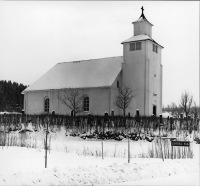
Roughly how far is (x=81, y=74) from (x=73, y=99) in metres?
4.62

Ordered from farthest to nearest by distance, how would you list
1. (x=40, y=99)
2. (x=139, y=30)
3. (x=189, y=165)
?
(x=40, y=99) → (x=139, y=30) → (x=189, y=165)

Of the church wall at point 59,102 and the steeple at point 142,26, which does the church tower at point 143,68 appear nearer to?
the steeple at point 142,26

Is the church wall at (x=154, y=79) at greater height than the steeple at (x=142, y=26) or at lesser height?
lesser

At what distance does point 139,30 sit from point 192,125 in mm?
14962

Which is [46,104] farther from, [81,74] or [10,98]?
[10,98]

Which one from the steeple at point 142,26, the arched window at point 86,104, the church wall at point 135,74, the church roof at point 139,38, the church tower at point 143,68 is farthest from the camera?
the arched window at point 86,104

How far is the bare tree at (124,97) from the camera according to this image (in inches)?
1380

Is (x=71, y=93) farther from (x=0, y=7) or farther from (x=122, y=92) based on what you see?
(x=0, y=7)

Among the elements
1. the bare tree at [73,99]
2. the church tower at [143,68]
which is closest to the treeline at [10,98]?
the bare tree at [73,99]

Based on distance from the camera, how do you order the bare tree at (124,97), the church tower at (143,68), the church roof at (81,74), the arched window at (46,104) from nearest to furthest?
1. the bare tree at (124,97)
2. the church tower at (143,68)
3. the church roof at (81,74)
4. the arched window at (46,104)

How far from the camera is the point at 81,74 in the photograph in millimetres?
42375

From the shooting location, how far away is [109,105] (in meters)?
37.3

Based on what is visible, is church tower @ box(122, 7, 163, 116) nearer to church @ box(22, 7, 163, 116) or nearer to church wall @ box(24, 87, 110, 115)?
church @ box(22, 7, 163, 116)

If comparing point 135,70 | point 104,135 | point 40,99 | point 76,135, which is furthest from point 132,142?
point 40,99
